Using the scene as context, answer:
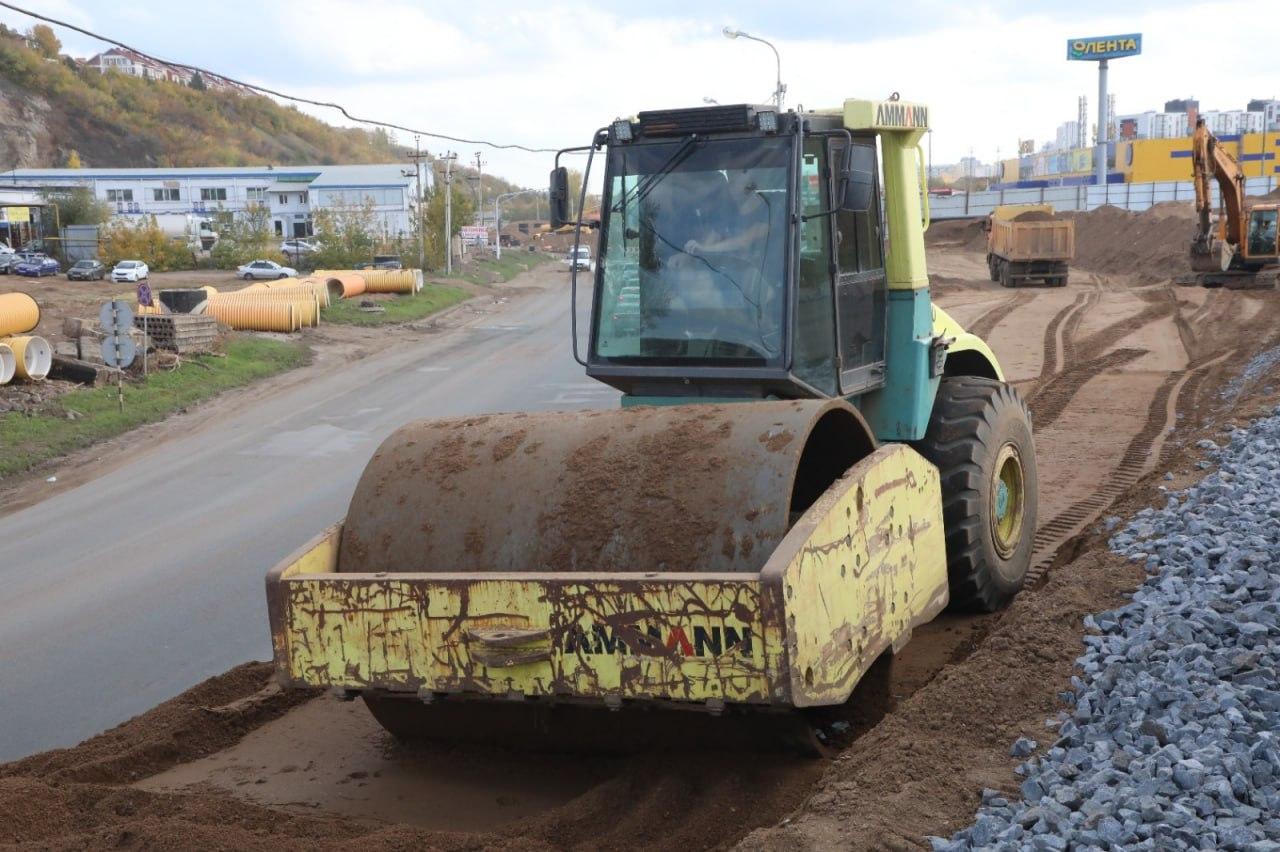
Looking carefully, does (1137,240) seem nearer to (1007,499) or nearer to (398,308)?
(398,308)

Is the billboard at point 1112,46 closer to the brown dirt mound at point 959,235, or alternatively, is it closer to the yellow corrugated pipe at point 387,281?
the brown dirt mound at point 959,235

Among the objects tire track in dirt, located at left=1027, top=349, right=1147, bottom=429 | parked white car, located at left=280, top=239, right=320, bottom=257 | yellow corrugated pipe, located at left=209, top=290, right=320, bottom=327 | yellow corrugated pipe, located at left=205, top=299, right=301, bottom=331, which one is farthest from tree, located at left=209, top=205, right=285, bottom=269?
tire track in dirt, located at left=1027, top=349, right=1147, bottom=429

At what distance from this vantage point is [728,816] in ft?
15.2

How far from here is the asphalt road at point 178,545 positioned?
7.78 m

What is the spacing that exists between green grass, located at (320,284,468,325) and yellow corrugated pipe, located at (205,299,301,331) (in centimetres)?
376

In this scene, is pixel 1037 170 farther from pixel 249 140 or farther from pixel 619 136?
pixel 619 136

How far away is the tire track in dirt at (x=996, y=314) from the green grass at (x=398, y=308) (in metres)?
17.3

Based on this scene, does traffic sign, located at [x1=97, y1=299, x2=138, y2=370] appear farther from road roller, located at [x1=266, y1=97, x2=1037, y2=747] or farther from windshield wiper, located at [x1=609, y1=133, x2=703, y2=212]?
windshield wiper, located at [x1=609, y1=133, x2=703, y2=212]

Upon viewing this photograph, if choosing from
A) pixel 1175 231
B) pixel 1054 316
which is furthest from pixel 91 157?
pixel 1054 316

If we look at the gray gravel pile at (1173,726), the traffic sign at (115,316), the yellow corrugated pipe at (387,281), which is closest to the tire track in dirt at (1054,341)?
the gray gravel pile at (1173,726)

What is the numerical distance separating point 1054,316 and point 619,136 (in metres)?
24.1

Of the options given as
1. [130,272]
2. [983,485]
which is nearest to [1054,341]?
[983,485]

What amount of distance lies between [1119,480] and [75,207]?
262ft

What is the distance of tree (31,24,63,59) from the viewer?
133 m
